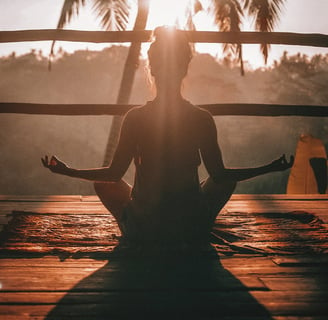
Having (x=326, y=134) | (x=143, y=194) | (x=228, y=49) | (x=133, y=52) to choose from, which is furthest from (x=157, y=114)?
(x=326, y=134)

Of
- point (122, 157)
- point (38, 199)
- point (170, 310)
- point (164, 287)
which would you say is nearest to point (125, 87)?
point (38, 199)

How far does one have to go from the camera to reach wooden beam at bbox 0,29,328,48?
4.53m

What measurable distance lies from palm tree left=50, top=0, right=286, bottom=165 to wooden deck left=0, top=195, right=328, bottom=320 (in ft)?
21.5

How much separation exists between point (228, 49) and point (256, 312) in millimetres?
11185

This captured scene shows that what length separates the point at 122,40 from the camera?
4.60 metres

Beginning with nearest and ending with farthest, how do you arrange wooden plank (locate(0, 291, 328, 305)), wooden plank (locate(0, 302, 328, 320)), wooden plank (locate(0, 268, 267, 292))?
wooden plank (locate(0, 302, 328, 320)), wooden plank (locate(0, 291, 328, 305)), wooden plank (locate(0, 268, 267, 292))

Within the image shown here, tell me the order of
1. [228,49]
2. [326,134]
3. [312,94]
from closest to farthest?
[228,49] < [326,134] < [312,94]

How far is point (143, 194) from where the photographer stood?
246cm

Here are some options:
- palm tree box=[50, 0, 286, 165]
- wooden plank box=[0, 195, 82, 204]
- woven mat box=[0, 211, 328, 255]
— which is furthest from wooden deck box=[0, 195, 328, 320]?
palm tree box=[50, 0, 286, 165]

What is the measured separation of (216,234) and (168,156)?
0.90 meters

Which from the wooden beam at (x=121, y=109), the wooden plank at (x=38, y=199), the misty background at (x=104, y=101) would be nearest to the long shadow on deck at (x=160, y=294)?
the wooden plank at (x=38, y=199)

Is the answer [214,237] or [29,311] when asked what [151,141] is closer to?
[214,237]

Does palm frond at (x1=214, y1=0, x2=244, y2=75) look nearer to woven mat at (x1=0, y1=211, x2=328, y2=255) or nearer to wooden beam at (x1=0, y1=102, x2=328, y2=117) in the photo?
wooden beam at (x1=0, y1=102, x2=328, y2=117)

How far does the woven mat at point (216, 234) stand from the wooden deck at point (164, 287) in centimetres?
15
